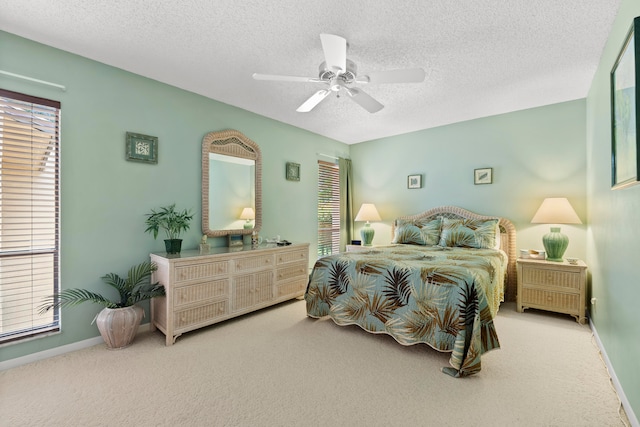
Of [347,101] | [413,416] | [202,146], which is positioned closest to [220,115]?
[202,146]

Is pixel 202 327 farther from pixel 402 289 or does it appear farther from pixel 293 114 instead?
pixel 293 114

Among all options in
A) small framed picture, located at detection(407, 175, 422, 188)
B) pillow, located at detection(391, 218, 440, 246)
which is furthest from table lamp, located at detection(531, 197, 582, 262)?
small framed picture, located at detection(407, 175, 422, 188)

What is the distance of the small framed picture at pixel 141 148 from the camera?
286 cm

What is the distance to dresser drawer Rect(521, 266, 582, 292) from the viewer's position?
10.3ft

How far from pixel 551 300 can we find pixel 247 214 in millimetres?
3825

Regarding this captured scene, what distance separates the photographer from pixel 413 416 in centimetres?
171

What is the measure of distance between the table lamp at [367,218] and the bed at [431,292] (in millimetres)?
1303

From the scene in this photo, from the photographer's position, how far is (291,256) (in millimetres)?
3830

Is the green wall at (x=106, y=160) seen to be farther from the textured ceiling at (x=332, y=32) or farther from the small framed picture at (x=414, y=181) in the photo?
the small framed picture at (x=414, y=181)

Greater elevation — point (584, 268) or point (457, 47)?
point (457, 47)

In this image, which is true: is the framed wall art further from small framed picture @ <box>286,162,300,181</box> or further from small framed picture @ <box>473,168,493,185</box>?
small framed picture @ <box>286,162,300,181</box>

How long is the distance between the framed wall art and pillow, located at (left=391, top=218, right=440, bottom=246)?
2232 mm

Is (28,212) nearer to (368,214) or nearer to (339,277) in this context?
(339,277)

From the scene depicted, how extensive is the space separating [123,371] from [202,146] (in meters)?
2.38
